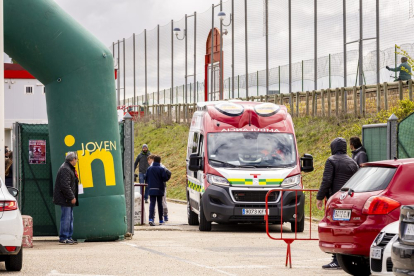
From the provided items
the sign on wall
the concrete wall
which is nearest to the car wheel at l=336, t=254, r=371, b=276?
the sign on wall

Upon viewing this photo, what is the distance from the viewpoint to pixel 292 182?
19.3m

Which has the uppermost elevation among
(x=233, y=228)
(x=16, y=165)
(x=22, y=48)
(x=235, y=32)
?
(x=235, y=32)

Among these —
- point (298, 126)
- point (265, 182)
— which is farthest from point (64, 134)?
point (298, 126)

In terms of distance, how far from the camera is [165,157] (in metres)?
43.8

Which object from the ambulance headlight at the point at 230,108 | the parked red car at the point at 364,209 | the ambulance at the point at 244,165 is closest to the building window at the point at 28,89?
the ambulance at the point at 244,165

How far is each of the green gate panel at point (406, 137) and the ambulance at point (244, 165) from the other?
252cm

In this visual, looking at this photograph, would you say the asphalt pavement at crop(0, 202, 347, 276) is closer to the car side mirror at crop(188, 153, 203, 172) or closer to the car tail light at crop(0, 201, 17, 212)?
the car tail light at crop(0, 201, 17, 212)

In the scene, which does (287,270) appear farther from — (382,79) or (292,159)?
(382,79)

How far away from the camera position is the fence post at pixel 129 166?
17984 millimetres

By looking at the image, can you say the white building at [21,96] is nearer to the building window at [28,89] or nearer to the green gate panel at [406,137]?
the building window at [28,89]

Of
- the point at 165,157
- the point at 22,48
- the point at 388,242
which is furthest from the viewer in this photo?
the point at 165,157

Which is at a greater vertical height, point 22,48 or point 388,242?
point 22,48

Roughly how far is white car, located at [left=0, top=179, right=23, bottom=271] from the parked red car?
393 cm

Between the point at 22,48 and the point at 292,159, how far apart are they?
6545 millimetres
